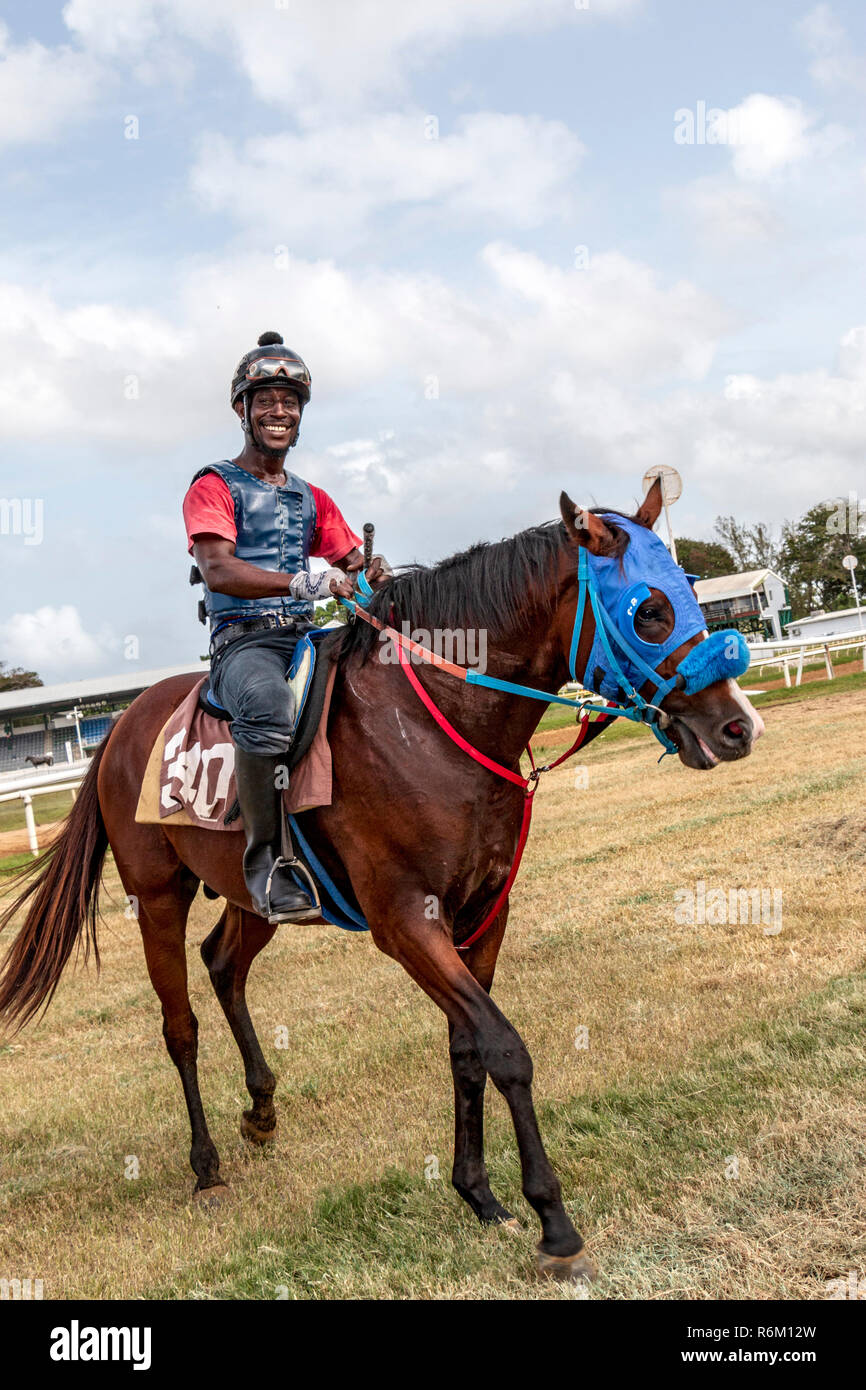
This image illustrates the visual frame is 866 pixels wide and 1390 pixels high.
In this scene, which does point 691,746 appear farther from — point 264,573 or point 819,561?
point 819,561

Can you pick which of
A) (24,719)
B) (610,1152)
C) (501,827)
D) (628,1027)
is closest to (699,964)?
(628,1027)

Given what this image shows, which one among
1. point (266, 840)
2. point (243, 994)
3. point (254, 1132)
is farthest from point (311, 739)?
point (254, 1132)

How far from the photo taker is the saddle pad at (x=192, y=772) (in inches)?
183

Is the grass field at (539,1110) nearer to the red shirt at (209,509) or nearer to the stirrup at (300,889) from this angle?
the stirrup at (300,889)

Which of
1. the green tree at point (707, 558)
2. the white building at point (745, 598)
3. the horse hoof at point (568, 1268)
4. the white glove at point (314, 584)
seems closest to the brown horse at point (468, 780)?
the horse hoof at point (568, 1268)

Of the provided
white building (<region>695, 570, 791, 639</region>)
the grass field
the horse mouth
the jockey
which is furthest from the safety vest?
white building (<region>695, 570, 791, 639</region>)

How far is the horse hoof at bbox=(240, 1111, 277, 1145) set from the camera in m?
5.25

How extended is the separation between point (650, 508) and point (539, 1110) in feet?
8.87

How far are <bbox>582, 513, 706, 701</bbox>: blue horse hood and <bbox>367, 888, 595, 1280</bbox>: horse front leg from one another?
109 centimetres

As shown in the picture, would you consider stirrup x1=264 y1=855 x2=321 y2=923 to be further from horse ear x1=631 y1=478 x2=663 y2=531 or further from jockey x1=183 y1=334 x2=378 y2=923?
horse ear x1=631 y1=478 x2=663 y2=531

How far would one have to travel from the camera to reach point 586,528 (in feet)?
12.0

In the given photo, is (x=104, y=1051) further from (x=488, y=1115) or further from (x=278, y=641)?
(x=278, y=641)
